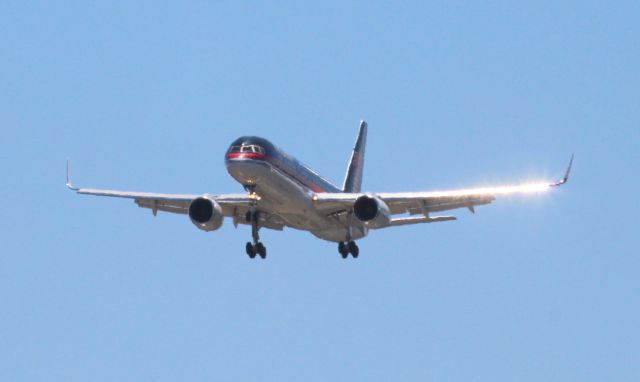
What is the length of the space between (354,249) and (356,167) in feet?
36.1

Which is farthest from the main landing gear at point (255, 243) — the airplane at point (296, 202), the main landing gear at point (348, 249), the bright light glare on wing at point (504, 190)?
the bright light glare on wing at point (504, 190)

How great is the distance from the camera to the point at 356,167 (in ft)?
267

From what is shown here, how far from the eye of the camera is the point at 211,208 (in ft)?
220

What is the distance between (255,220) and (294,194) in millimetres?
3706

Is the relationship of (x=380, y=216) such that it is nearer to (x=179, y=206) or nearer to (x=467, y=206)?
(x=467, y=206)

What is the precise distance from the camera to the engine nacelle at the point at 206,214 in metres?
67.1

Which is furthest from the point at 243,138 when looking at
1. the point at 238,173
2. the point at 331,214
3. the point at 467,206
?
the point at 467,206

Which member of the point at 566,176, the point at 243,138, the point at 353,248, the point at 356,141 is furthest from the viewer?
the point at 356,141

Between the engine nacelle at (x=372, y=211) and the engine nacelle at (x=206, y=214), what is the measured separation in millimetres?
5874

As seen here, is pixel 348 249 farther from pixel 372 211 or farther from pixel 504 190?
pixel 504 190

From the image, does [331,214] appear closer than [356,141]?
Yes

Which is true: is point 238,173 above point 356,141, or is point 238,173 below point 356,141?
below

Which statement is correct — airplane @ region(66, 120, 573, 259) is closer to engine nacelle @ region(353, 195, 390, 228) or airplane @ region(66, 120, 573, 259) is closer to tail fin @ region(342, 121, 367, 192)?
engine nacelle @ region(353, 195, 390, 228)

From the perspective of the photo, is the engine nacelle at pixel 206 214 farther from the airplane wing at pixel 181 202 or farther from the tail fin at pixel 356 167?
the tail fin at pixel 356 167
